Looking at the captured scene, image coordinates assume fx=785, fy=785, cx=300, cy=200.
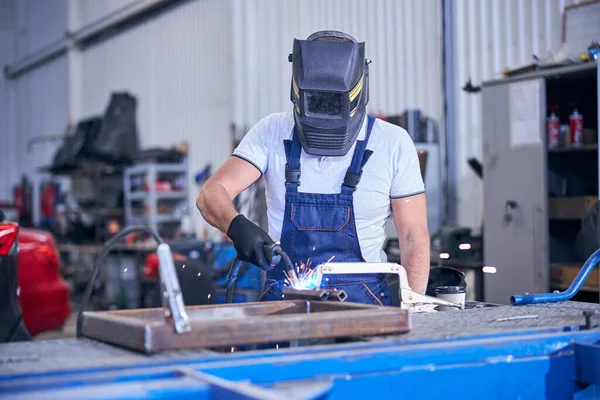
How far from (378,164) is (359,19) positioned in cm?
470

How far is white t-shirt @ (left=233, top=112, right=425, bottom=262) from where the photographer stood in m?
2.53

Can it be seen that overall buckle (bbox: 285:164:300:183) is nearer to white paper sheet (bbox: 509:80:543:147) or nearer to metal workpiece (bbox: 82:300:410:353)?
metal workpiece (bbox: 82:300:410:353)

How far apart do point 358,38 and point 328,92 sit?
4.72 m

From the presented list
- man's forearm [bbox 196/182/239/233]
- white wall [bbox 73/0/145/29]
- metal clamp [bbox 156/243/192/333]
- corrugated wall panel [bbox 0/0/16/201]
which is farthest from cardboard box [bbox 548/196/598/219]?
corrugated wall panel [bbox 0/0/16/201]

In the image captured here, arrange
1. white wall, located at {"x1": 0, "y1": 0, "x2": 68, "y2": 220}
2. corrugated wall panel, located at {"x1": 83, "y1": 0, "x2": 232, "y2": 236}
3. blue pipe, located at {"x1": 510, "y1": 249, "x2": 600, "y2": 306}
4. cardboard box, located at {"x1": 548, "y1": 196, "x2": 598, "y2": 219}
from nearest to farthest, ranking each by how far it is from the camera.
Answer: blue pipe, located at {"x1": 510, "y1": 249, "x2": 600, "y2": 306}
cardboard box, located at {"x1": 548, "y1": 196, "x2": 598, "y2": 219}
corrugated wall panel, located at {"x1": 83, "y1": 0, "x2": 232, "y2": 236}
white wall, located at {"x1": 0, "y1": 0, "x2": 68, "y2": 220}

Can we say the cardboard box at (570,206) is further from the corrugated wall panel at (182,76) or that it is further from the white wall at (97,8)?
the white wall at (97,8)

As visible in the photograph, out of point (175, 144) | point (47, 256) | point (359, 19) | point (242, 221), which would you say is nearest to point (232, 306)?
point (242, 221)

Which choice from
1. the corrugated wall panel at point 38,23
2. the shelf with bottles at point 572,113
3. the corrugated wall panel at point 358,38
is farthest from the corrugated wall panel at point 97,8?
the shelf with bottles at point 572,113

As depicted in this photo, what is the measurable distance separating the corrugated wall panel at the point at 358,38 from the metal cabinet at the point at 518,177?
4.22ft

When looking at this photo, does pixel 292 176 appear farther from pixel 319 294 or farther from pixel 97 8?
pixel 97 8

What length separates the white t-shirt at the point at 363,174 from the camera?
2.53 m

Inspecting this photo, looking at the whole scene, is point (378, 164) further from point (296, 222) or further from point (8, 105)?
point (8, 105)

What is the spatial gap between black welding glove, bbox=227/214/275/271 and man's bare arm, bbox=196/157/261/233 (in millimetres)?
325

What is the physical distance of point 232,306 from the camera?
1.85 meters
